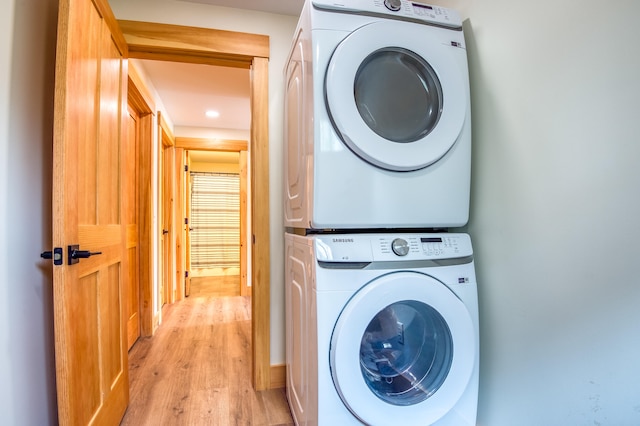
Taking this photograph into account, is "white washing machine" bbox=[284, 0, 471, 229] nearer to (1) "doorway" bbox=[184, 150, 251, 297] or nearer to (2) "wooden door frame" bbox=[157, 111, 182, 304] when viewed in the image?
(2) "wooden door frame" bbox=[157, 111, 182, 304]

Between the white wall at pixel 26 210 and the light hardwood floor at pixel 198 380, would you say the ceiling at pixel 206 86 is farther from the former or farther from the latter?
the light hardwood floor at pixel 198 380

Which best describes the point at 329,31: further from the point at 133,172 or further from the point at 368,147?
the point at 133,172

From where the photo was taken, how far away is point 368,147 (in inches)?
40.2

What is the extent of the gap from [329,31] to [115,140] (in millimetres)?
1092

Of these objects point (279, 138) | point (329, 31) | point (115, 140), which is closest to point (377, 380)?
Result: point (329, 31)

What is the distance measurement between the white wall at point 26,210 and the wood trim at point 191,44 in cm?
56

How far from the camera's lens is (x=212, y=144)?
3.87 meters

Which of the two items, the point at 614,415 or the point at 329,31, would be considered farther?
the point at 329,31

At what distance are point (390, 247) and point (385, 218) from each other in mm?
107

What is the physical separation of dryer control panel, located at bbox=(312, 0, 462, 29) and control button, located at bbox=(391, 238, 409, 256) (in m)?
0.83

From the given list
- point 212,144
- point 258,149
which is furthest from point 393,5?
point 212,144

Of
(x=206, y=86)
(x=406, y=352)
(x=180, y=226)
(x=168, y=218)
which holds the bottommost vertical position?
(x=406, y=352)

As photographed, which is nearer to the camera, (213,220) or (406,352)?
(406,352)

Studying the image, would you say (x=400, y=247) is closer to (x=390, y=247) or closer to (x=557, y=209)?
(x=390, y=247)
